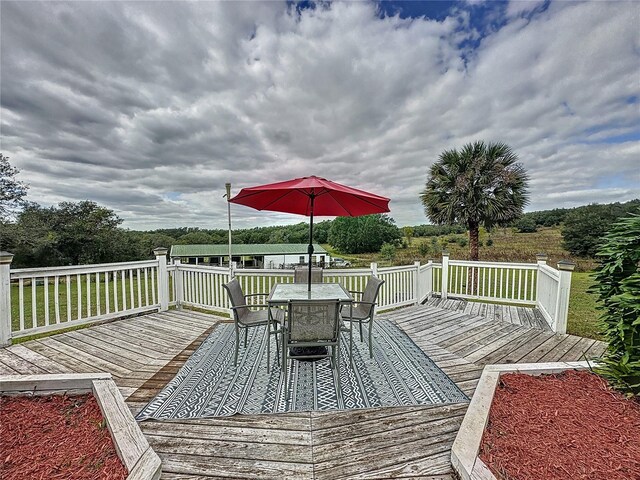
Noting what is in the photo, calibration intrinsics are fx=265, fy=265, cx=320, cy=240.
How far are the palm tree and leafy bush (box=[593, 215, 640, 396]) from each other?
6.75 metres

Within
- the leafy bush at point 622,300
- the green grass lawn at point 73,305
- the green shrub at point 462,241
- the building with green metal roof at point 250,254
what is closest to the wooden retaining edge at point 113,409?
the green grass lawn at point 73,305

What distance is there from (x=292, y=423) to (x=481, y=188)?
348 inches

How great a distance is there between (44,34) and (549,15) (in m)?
8.25

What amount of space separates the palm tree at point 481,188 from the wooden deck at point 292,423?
5.18 meters

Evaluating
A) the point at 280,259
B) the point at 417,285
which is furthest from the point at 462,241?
the point at 280,259

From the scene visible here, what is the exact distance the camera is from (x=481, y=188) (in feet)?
27.6

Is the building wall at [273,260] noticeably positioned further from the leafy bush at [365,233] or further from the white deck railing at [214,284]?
the white deck railing at [214,284]

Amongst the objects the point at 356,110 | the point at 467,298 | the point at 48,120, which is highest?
the point at 356,110

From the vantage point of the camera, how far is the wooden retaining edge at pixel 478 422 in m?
1.39

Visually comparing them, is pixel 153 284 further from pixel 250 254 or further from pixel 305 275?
pixel 250 254

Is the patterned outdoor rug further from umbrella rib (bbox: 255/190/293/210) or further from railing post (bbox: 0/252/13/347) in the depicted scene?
railing post (bbox: 0/252/13/347)

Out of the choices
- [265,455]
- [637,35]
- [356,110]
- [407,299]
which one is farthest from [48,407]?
[637,35]

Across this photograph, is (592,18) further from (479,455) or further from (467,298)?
(479,455)

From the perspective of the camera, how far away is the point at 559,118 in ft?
23.5
